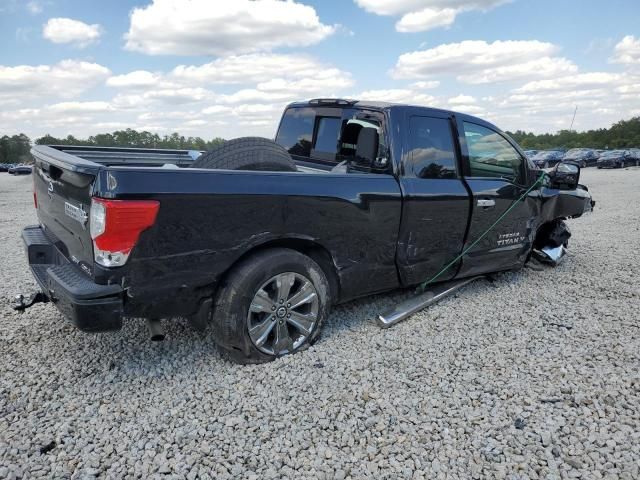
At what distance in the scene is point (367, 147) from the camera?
406 centimetres

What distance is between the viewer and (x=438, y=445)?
2545 millimetres

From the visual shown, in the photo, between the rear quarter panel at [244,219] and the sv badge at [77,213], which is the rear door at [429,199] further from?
the sv badge at [77,213]

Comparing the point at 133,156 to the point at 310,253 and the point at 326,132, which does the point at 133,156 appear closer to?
the point at 326,132

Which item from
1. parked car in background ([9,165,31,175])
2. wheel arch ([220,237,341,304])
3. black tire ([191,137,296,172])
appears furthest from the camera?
parked car in background ([9,165,31,175])

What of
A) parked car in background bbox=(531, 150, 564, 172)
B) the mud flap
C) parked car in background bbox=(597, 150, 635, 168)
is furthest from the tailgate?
parked car in background bbox=(597, 150, 635, 168)

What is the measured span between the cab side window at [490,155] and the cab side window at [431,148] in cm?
27

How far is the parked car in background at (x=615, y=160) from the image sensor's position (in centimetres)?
4072

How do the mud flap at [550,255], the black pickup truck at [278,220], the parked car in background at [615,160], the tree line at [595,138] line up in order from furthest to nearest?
the tree line at [595,138], the parked car in background at [615,160], the mud flap at [550,255], the black pickup truck at [278,220]

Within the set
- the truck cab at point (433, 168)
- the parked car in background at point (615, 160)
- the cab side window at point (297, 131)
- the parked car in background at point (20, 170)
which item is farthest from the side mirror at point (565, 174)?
the parked car in background at point (20, 170)

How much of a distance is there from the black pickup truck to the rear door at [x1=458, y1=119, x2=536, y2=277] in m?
0.02

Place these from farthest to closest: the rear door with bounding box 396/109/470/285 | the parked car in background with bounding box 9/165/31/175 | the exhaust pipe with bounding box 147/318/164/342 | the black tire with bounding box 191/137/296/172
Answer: the parked car in background with bounding box 9/165/31/175 < the rear door with bounding box 396/109/470/285 < the black tire with bounding box 191/137/296/172 < the exhaust pipe with bounding box 147/318/164/342

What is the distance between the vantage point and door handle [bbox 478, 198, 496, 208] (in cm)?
449

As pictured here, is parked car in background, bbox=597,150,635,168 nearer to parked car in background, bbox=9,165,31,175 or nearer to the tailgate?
the tailgate

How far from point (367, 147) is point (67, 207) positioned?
2.26 metres
